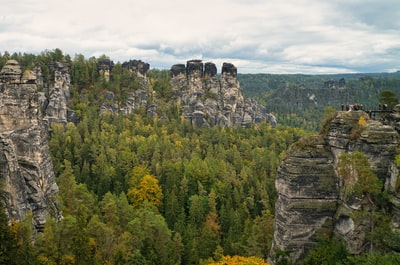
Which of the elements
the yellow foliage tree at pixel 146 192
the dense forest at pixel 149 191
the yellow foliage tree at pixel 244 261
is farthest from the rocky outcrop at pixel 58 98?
the yellow foliage tree at pixel 244 261

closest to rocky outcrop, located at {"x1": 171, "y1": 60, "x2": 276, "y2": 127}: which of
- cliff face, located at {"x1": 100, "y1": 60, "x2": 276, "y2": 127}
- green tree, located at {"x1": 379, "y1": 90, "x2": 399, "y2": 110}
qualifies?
cliff face, located at {"x1": 100, "y1": 60, "x2": 276, "y2": 127}

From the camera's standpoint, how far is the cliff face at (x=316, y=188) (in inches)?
1303

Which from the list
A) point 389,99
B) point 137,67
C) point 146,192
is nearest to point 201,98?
point 137,67

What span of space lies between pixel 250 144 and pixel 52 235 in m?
60.3

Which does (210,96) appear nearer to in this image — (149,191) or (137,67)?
(137,67)

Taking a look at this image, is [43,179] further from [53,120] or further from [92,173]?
[53,120]

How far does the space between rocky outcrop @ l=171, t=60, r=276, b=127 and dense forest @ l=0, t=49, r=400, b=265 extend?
4456 mm

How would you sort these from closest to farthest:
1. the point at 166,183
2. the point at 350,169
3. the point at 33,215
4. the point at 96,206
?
the point at 350,169 → the point at 33,215 → the point at 96,206 → the point at 166,183

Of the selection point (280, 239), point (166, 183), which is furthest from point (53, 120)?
point (280, 239)

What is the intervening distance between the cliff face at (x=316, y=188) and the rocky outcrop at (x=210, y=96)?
65035 mm

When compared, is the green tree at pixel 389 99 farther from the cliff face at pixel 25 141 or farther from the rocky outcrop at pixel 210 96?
the rocky outcrop at pixel 210 96

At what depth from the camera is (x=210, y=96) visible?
109 m

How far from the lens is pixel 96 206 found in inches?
1913

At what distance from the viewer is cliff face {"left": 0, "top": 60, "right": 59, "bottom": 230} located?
3620cm
